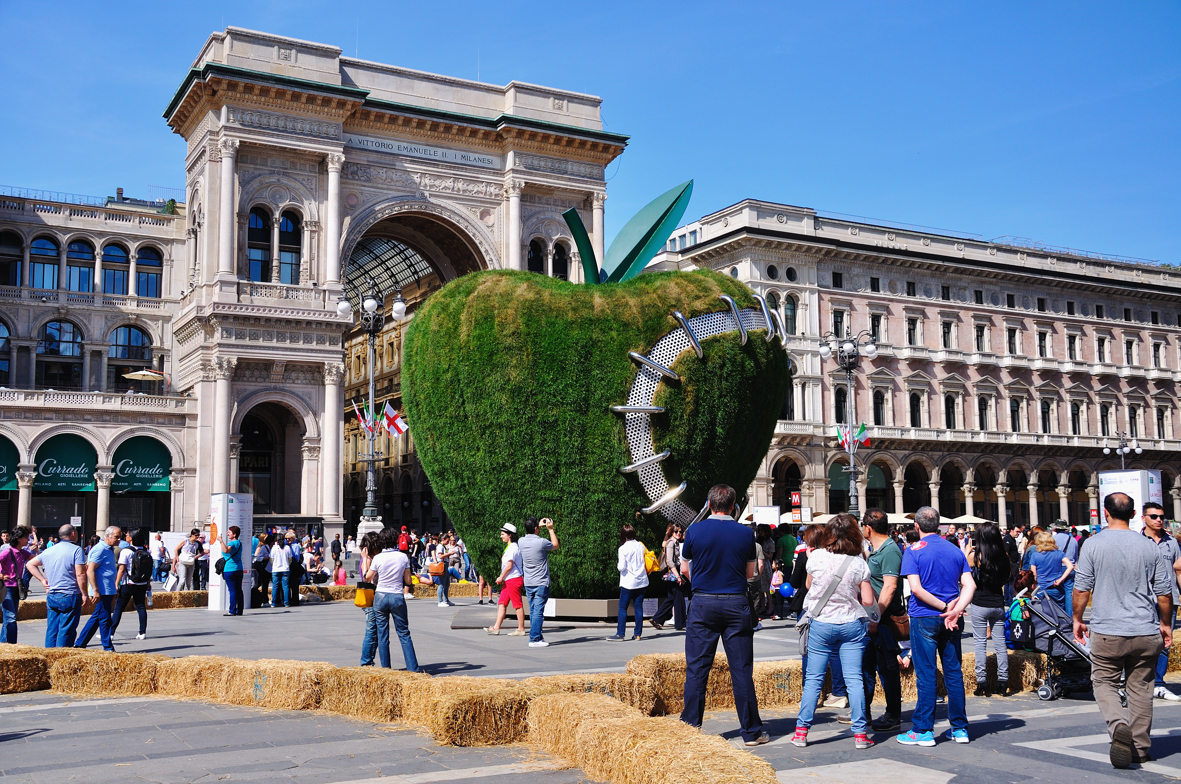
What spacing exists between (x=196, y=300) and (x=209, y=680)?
38.8 meters

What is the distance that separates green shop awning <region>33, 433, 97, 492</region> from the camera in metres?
45.4

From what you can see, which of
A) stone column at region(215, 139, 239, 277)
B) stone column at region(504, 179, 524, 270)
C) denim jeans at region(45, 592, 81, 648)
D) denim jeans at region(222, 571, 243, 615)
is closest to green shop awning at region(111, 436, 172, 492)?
stone column at region(215, 139, 239, 277)

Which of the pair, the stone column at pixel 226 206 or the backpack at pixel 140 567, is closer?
the backpack at pixel 140 567

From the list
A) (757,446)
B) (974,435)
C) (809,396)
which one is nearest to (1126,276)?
(974,435)

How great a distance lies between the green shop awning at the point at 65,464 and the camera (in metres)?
45.4

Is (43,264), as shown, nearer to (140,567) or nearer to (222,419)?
(222,419)

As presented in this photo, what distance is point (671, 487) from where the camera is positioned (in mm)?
18391

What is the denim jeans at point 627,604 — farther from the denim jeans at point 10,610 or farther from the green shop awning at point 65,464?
the green shop awning at point 65,464

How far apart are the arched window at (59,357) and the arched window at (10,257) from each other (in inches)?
105

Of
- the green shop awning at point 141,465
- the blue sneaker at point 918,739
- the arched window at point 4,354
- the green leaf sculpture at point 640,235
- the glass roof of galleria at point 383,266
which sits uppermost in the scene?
the glass roof of galleria at point 383,266

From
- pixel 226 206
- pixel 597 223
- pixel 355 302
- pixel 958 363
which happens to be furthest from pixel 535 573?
pixel 958 363

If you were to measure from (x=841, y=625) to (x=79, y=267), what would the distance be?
5349cm

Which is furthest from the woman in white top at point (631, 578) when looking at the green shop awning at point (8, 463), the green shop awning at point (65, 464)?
the green shop awning at point (8, 463)

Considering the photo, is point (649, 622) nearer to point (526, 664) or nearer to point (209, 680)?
point (526, 664)
